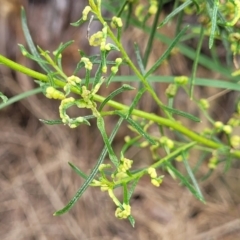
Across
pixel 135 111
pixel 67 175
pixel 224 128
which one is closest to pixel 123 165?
pixel 135 111

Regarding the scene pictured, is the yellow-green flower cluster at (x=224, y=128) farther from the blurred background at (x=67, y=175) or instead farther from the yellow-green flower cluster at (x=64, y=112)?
the blurred background at (x=67, y=175)

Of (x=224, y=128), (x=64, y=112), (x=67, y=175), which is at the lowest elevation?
(x=67, y=175)

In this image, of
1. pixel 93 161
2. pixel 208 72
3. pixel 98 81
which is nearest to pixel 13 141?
pixel 93 161

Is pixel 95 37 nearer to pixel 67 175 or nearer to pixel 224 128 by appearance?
pixel 224 128

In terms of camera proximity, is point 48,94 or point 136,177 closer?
point 48,94

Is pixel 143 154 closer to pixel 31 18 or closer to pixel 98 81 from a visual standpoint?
pixel 31 18

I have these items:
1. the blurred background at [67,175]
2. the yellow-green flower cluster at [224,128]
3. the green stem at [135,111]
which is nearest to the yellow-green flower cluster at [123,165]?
the green stem at [135,111]

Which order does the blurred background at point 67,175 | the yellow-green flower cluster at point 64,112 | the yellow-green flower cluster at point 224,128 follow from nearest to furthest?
the yellow-green flower cluster at point 64,112
the yellow-green flower cluster at point 224,128
the blurred background at point 67,175

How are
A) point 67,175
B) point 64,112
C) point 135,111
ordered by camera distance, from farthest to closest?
point 67,175 < point 135,111 < point 64,112

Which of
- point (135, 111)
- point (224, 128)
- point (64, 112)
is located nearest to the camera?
point (64, 112)
